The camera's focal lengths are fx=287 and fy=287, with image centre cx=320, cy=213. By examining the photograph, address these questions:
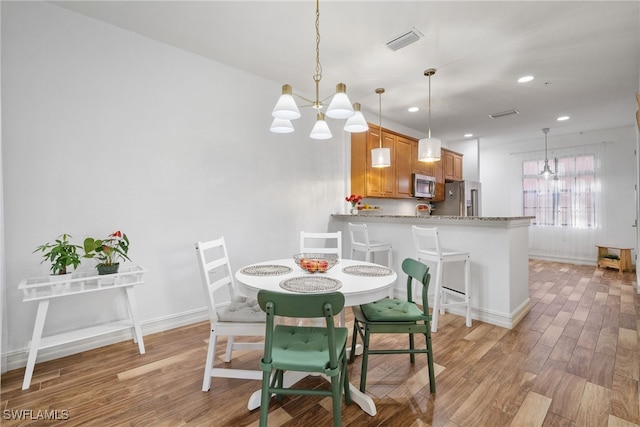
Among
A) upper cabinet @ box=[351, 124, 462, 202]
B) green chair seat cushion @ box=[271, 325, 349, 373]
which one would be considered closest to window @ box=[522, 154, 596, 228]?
upper cabinet @ box=[351, 124, 462, 202]

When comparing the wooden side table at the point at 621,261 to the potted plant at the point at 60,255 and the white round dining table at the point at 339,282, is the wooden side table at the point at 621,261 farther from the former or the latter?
the potted plant at the point at 60,255

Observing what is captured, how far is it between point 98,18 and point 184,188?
1.51 m

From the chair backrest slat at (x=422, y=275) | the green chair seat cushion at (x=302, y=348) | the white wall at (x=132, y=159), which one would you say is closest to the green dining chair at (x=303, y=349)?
the green chair seat cushion at (x=302, y=348)

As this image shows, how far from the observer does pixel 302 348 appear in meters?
1.44

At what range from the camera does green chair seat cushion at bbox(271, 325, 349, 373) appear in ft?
4.29

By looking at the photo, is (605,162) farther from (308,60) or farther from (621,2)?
(308,60)

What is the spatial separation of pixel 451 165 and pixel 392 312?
5.19 metres

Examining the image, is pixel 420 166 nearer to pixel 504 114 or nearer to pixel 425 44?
pixel 504 114

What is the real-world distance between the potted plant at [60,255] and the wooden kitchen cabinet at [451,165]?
19.3 ft

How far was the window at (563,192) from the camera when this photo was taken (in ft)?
19.0

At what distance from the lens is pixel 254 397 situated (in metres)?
1.66

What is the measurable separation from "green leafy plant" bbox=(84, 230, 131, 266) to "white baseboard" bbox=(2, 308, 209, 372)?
0.65m

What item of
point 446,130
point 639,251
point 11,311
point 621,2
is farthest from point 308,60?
point 639,251

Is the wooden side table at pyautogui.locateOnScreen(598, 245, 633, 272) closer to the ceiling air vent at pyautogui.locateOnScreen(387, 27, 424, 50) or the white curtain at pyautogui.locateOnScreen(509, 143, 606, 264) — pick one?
the white curtain at pyautogui.locateOnScreen(509, 143, 606, 264)
